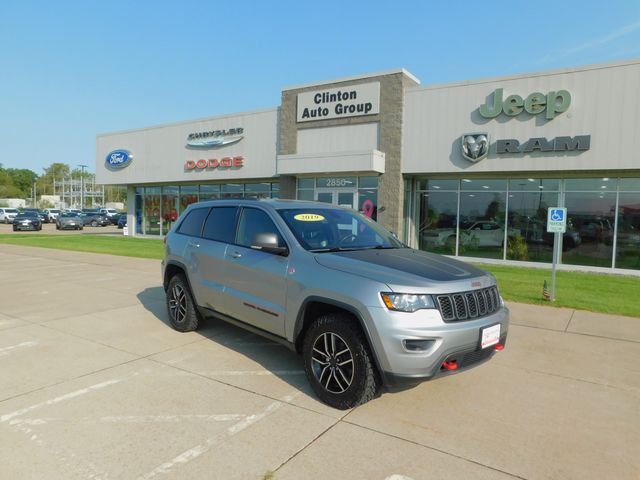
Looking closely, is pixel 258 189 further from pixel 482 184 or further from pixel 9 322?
pixel 9 322

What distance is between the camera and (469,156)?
14430 mm

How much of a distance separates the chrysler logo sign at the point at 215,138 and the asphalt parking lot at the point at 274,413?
15.0 meters

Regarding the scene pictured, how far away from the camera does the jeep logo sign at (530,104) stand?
13.0 m

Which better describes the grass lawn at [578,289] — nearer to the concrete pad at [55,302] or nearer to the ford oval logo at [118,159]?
the concrete pad at [55,302]

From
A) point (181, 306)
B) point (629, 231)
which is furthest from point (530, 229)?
point (181, 306)

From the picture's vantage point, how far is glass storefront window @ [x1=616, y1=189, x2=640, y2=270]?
43.1 ft

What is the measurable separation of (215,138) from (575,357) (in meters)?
18.4

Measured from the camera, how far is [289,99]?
18250mm

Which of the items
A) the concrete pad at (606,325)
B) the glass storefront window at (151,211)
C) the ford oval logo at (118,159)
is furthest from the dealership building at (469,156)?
the concrete pad at (606,325)

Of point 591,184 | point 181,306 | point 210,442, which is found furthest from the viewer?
point 591,184

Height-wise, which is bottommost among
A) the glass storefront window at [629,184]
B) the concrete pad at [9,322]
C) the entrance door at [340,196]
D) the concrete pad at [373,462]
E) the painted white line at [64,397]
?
the concrete pad at [9,322]

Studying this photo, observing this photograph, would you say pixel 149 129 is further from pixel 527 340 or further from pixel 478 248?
pixel 527 340

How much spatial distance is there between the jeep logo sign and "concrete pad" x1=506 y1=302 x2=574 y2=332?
295 inches

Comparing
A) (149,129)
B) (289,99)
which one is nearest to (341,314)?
(289,99)
